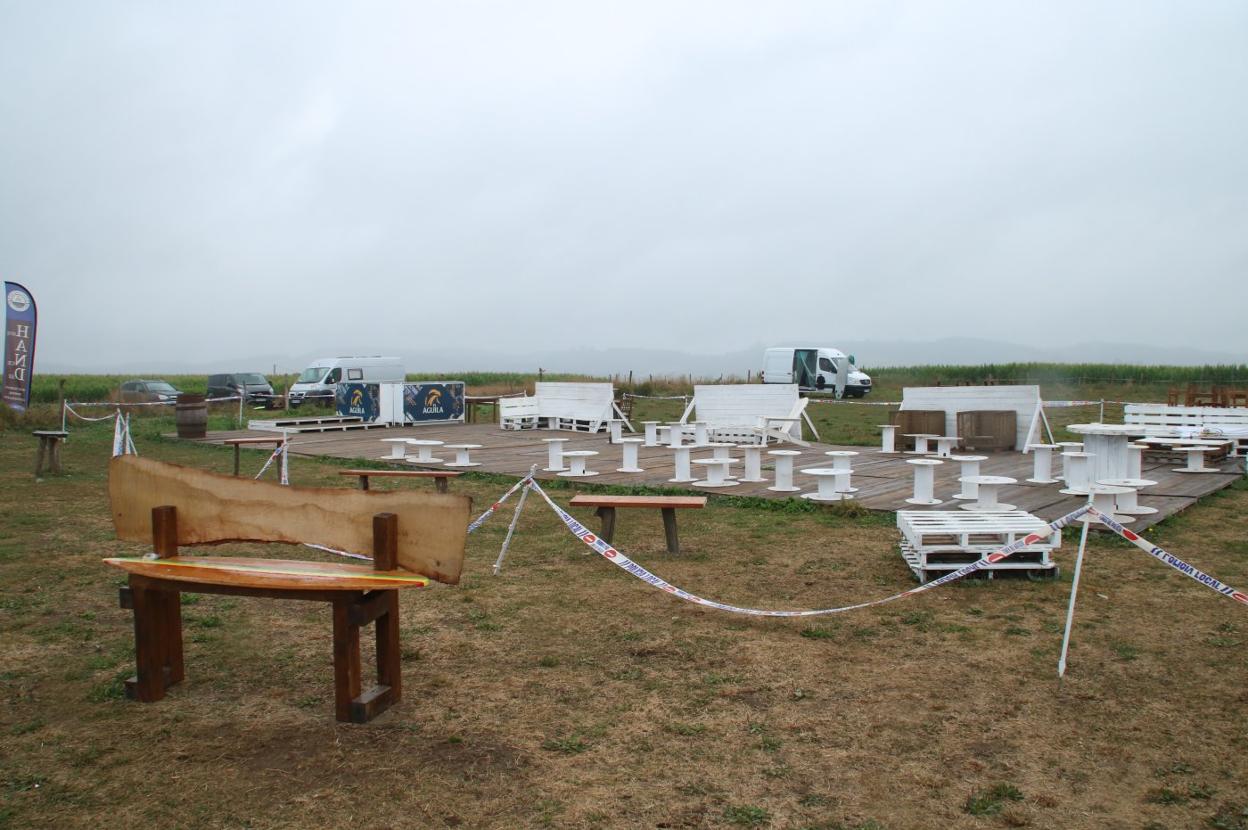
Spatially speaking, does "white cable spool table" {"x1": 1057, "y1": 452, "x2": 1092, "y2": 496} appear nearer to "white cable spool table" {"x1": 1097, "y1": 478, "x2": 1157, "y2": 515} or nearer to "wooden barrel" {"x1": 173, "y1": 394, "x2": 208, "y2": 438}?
"white cable spool table" {"x1": 1097, "y1": 478, "x2": 1157, "y2": 515}

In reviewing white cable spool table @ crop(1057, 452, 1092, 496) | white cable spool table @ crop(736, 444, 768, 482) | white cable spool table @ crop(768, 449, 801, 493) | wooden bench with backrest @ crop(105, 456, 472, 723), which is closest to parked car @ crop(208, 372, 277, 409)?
white cable spool table @ crop(736, 444, 768, 482)

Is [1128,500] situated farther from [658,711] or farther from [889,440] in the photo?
[658,711]

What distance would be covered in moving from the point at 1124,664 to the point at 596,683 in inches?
113

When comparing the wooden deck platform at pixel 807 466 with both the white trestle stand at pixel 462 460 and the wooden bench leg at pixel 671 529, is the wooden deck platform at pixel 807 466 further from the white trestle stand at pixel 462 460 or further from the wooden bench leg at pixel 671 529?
the wooden bench leg at pixel 671 529

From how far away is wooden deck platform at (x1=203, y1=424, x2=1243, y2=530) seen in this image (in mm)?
10336

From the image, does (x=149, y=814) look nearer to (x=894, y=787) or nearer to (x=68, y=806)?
(x=68, y=806)

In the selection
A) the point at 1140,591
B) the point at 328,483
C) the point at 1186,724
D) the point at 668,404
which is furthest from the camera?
the point at 668,404

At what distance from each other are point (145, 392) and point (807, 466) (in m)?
24.4

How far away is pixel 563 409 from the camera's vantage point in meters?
20.9

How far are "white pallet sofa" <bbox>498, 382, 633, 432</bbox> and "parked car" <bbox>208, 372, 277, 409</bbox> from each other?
1306 cm

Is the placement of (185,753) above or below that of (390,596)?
below

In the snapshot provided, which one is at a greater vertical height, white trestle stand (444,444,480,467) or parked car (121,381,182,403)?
parked car (121,381,182,403)

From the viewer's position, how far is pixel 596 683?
480 cm

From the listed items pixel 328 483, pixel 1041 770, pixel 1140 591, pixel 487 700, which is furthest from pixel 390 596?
pixel 328 483
